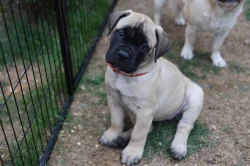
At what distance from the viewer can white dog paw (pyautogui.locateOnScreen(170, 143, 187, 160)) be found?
10.7 ft

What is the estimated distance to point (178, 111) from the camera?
3.54 metres

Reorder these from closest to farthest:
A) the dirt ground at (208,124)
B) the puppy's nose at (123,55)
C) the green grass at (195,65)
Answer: the puppy's nose at (123,55) < the dirt ground at (208,124) < the green grass at (195,65)

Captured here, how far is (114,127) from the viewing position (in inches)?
132

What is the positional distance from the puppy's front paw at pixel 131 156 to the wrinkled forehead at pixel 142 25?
3.26 ft

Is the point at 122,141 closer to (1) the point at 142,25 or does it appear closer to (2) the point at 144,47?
(2) the point at 144,47

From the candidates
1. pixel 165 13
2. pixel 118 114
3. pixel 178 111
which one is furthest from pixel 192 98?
pixel 165 13

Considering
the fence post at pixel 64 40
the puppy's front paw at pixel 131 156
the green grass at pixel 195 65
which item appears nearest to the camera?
the puppy's front paw at pixel 131 156

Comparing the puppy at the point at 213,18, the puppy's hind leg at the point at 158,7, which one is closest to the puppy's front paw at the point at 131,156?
the puppy at the point at 213,18

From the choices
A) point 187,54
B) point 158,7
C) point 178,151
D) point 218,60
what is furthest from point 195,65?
point 178,151

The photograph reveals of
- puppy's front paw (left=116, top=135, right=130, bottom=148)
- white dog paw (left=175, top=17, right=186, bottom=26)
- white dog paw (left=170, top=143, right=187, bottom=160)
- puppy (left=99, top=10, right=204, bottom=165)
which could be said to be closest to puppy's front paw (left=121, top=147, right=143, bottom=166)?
puppy (left=99, top=10, right=204, bottom=165)

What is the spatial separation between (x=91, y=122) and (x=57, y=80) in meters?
0.61

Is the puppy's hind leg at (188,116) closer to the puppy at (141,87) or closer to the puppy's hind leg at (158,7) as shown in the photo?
the puppy at (141,87)

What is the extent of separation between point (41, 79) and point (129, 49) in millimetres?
955

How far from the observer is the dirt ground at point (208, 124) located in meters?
3.29
